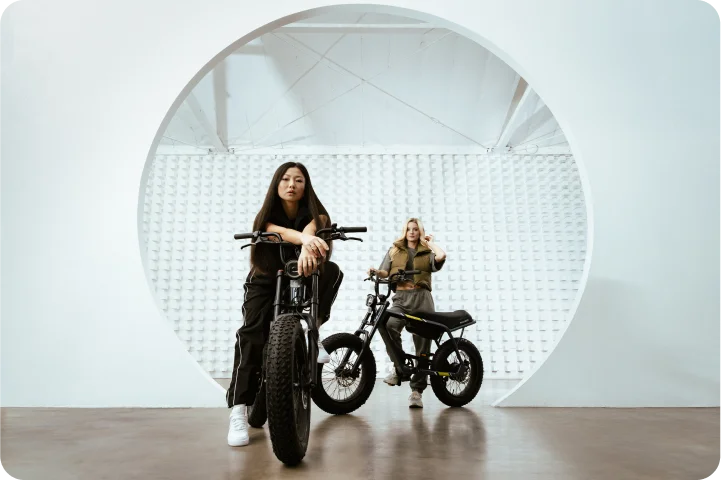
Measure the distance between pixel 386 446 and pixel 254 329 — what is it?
2.45 feet

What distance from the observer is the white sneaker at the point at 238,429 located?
214 centimetres

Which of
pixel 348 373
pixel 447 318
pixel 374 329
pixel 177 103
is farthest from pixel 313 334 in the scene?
pixel 177 103

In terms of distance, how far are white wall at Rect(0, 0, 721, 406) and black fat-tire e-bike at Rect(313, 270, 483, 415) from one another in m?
0.53

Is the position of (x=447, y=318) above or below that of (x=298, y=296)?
below

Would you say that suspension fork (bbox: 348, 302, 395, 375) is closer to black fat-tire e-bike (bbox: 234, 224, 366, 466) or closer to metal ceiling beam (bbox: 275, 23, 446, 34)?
black fat-tire e-bike (bbox: 234, 224, 366, 466)

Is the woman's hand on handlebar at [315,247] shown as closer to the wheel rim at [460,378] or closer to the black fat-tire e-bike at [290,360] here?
the black fat-tire e-bike at [290,360]

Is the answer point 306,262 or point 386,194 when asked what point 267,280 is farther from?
point 386,194

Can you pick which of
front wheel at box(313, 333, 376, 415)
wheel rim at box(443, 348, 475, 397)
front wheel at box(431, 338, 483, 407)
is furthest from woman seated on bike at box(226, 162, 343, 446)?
wheel rim at box(443, 348, 475, 397)

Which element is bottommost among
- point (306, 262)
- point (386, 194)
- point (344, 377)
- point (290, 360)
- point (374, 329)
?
point (344, 377)

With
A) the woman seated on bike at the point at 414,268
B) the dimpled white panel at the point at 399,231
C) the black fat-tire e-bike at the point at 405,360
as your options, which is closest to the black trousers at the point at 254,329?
the black fat-tire e-bike at the point at 405,360

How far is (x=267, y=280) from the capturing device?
2.28m

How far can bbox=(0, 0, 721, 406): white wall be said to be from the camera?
10.2ft

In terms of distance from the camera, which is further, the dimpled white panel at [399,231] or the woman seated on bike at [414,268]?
the dimpled white panel at [399,231]

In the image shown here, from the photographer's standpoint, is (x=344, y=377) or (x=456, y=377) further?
(x=456, y=377)
